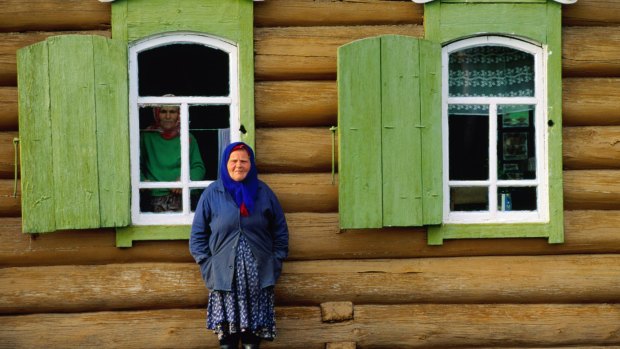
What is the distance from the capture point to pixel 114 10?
6.09 meters

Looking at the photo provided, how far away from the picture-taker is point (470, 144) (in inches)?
254

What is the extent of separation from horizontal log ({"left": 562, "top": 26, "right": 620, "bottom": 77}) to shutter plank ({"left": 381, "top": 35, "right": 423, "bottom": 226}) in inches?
44.2

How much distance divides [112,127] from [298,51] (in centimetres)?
137

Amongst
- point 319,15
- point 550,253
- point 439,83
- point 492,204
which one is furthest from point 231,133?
point 550,253

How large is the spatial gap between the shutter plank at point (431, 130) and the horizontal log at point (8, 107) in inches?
109

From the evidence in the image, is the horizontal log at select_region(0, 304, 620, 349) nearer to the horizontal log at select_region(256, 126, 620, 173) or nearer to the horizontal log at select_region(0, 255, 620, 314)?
the horizontal log at select_region(0, 255, 620, 314)

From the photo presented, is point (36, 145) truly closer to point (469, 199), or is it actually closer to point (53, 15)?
point (53, 15)

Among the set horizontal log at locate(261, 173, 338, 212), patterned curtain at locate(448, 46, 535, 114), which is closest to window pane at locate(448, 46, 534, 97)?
patterned curtain at locate(448, 46, 535, 114)

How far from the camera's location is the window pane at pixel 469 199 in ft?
21.0

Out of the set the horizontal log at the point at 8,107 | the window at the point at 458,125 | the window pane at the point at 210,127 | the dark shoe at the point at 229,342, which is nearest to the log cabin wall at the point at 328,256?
the horizontal log at the point at 8,107

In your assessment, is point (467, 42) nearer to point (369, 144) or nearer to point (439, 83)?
point (439, 83)

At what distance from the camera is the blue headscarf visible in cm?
566

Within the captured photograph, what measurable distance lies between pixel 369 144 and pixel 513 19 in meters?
1.36

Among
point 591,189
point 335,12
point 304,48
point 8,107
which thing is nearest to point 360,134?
point 304,48
